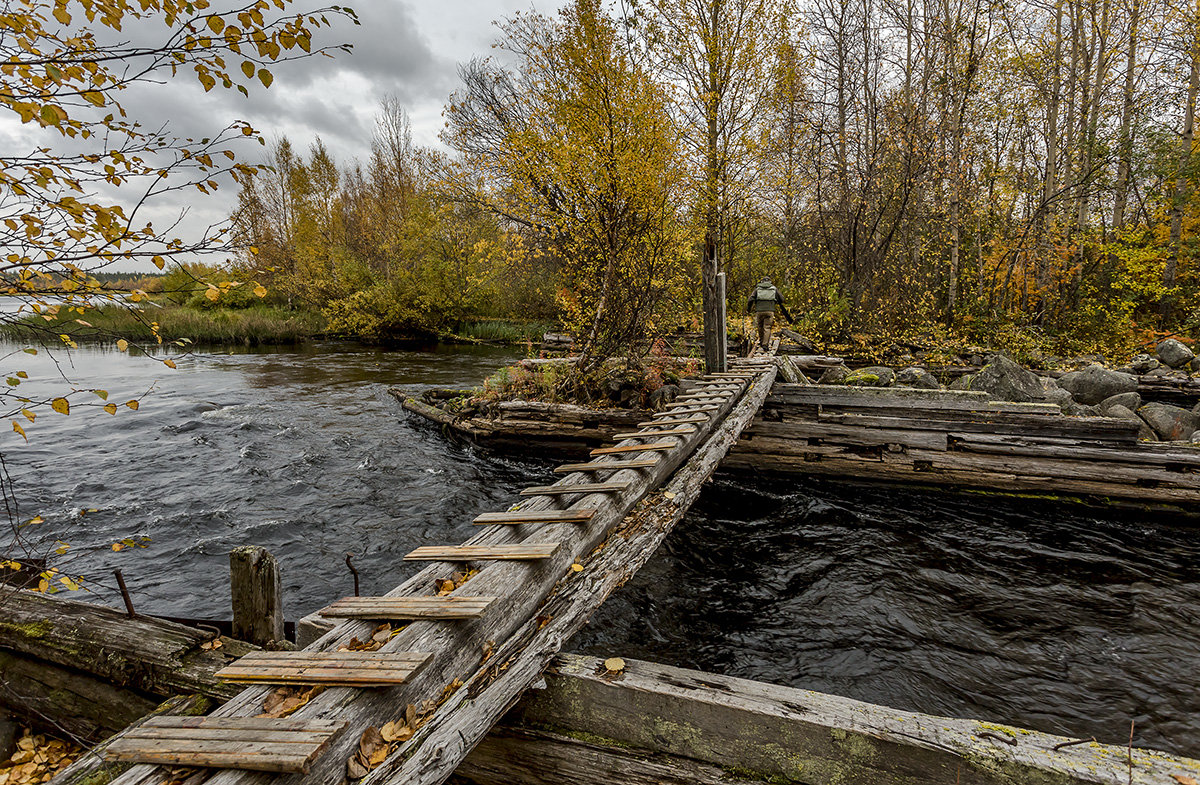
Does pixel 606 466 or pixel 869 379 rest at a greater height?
pixel 869 379

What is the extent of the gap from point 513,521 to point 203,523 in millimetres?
5773

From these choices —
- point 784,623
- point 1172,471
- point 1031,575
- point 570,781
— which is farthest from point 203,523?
point 1172,471

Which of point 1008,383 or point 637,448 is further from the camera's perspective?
point 1008,383

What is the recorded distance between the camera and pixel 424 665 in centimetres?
177

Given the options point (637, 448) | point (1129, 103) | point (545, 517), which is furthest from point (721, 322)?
point (1129, 103)

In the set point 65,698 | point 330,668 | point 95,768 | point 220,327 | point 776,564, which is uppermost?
point 220,327

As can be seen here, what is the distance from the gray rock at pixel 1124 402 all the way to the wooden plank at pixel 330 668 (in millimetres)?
9901

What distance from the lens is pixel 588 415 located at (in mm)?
8711

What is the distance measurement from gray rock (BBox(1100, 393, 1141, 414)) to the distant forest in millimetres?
4475

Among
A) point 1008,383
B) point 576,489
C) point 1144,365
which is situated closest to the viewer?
point 576,489

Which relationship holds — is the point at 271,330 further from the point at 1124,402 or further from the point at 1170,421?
the point at 1170,421

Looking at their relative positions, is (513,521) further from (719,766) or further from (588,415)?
(588,415)

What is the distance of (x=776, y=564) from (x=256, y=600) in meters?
4.66

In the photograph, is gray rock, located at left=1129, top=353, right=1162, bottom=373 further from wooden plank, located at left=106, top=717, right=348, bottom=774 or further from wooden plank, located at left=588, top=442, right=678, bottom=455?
wooden plank, located at left=106, top=717, right=348, bottom=774
